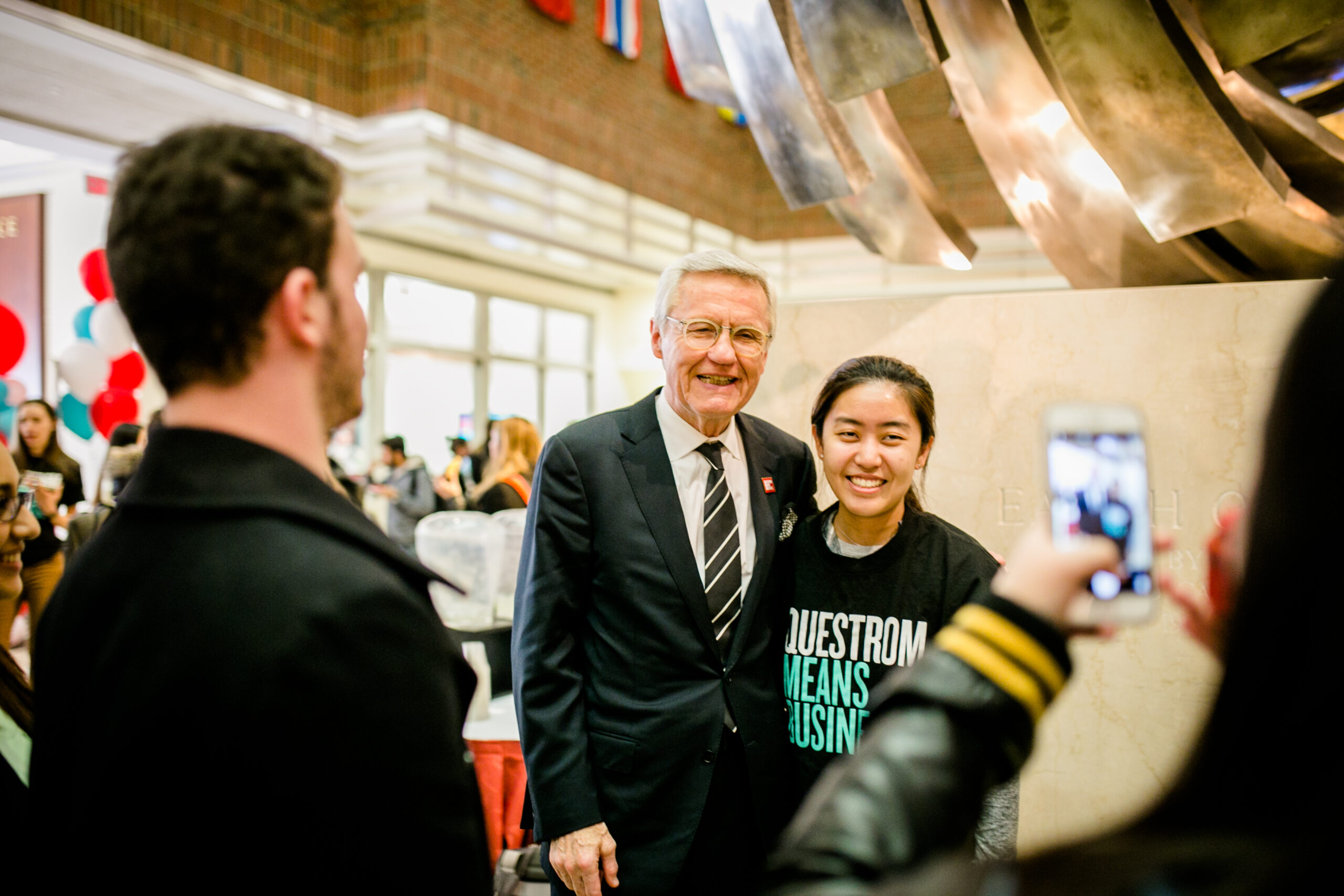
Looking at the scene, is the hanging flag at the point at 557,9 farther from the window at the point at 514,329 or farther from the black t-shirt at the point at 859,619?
the black t-shirt at the point at 859,619

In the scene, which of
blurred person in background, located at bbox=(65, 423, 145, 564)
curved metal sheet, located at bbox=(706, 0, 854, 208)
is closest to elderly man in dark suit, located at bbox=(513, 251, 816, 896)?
curved metal sheet, located at bbox=(706, 0, 854, 208)

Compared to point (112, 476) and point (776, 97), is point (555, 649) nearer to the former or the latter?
point (776, 97)

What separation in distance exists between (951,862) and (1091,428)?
60 centimetres

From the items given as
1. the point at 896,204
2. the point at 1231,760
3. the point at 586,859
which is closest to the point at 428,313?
the point at 896,204

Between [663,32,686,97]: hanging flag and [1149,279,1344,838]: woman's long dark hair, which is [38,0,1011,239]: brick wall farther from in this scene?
[1149,279,1344,838]: woman's long dark hair

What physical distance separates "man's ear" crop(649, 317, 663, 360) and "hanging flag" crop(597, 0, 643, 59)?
355 inches

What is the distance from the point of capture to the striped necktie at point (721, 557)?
1.79 meters

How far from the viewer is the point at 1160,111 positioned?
2240mm

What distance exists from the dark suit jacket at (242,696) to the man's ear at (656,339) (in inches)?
49.4

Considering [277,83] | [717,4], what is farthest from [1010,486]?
[277,83]

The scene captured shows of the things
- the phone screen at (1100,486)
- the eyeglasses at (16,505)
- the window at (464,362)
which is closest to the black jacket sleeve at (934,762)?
the phone screen at (1100,486)

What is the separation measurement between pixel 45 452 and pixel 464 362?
17.5 feet

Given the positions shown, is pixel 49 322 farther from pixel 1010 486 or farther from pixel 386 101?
pixel 1010 486

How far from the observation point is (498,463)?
5.76m
